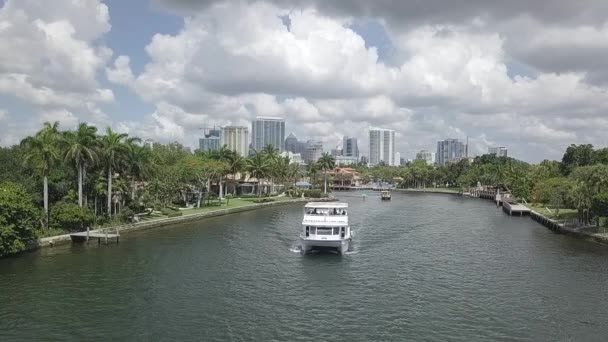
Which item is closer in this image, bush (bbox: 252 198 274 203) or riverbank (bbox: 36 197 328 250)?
riverbank (bbox: 36 197 328 250)

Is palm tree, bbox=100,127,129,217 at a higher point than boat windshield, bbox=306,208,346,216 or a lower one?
higher

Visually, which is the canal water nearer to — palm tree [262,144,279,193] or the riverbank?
the riverbank

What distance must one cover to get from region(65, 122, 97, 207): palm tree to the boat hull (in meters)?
31.9

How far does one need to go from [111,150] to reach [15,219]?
2325cm

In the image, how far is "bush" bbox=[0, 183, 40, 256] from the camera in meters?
49.2

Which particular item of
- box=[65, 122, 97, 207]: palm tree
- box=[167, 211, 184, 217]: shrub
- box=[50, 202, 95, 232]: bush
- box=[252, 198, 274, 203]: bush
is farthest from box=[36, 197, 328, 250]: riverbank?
box=[65, 122, 97, 207]: palm tree

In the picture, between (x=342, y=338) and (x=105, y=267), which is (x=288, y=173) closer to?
(x=105, y=267)

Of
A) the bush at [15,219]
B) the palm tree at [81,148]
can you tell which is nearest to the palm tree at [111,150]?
the palm tree at [81,148]

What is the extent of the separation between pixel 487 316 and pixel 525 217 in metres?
81.0

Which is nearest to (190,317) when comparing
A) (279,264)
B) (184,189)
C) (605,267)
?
(279,264)

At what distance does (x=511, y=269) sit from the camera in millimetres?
50094

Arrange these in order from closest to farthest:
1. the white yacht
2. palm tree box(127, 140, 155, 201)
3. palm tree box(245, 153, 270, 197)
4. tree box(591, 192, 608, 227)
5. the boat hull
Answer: the boat hull → the white yacht → tree box(591, 192, 608, 227) → palm tree box(127, 140, 155, 201) → palm tree box(245, 153, 270, 197)

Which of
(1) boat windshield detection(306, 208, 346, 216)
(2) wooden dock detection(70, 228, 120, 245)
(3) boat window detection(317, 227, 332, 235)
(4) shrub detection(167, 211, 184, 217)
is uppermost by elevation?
(1) boat windshield detection(306, 208, 346, 216)

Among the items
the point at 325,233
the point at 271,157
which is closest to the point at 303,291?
the point at 325,233
